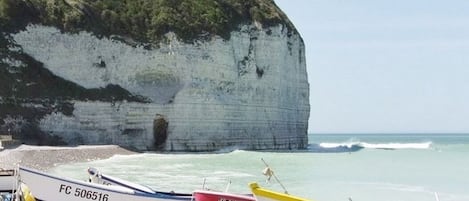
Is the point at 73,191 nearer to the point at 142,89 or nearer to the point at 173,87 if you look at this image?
the point at 142,89

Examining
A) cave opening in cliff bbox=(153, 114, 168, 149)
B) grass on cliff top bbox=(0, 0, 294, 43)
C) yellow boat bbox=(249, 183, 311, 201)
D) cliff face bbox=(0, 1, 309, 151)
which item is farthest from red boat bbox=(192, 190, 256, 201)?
grass on cliff top bbox=(0, 0, 294, 43)

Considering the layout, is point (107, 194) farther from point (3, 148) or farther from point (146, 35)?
point (146, 35)

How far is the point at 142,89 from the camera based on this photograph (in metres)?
49.8

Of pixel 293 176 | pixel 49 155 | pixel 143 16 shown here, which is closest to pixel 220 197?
pixel 293 176

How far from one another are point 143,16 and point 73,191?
41040 millimetres

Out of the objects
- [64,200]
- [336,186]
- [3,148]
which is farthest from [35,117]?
[64,200]

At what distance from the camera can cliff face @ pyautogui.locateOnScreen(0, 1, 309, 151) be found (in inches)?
1844

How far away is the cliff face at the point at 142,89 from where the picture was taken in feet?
154

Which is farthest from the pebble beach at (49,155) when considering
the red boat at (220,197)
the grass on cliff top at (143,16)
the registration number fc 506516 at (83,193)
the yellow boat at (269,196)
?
the yellow boat at (269,196)

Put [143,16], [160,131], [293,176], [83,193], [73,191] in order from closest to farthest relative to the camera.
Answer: [83,193] < [73,191] < [293,176] < [160,131] < [143,16]

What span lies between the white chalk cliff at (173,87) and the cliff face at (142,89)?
6 cm

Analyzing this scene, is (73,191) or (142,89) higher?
(142,89)

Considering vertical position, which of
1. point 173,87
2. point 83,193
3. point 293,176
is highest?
point 173,87

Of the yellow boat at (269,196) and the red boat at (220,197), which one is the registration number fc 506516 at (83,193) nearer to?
the red boat at (220,197)
